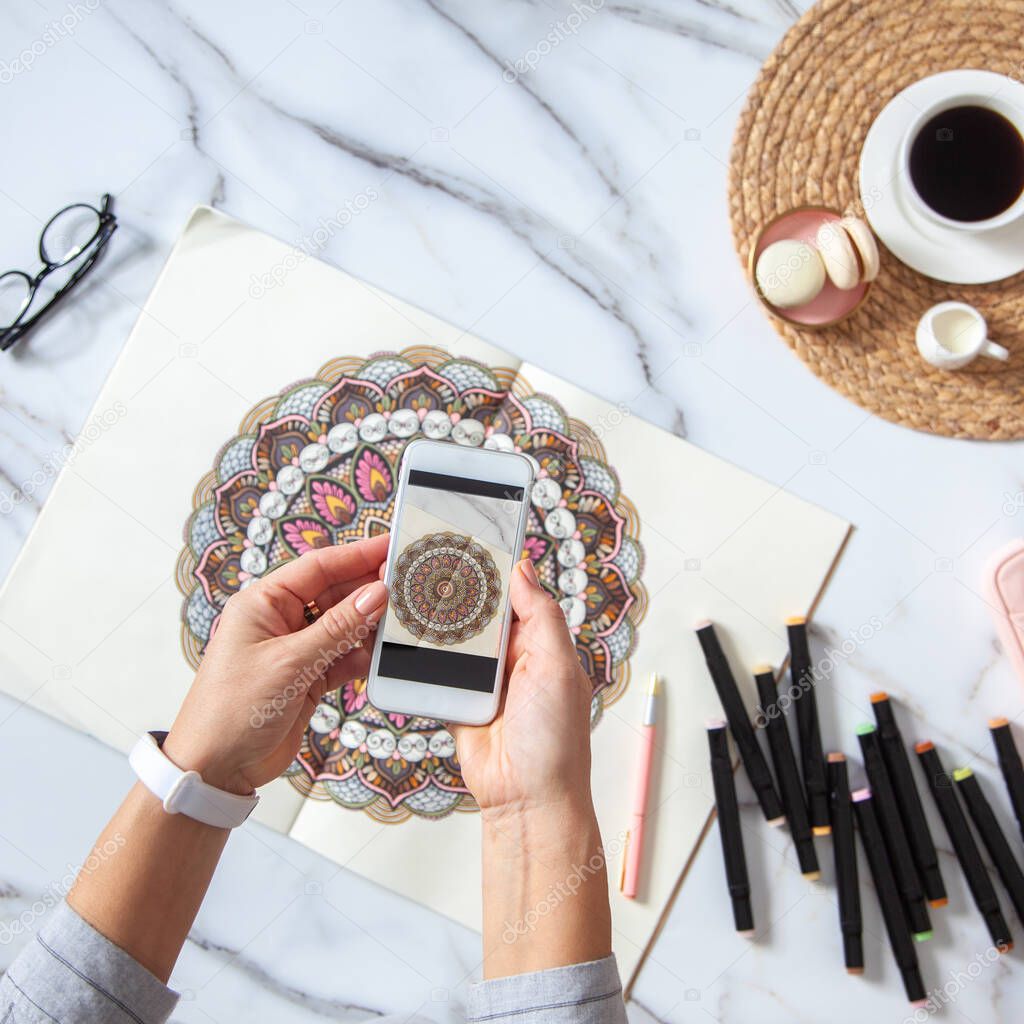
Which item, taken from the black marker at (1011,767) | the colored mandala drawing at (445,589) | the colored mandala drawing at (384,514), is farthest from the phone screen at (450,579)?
the black marker at (1011,767)

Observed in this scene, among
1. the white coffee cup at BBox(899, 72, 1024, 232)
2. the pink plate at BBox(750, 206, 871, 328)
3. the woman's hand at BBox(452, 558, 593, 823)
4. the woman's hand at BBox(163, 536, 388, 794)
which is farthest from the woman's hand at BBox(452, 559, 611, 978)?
the white coffee cup at BBox(899, 72, 1024, 232)

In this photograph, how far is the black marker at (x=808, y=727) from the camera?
73 cm

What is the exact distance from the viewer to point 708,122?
770mm

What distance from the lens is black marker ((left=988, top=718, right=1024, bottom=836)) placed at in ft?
2.38

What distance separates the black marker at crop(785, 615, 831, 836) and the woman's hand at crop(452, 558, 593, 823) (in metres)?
0.22

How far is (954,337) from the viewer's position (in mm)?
711

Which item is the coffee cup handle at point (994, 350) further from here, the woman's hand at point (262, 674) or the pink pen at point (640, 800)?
the woman's hand at point (262, 674)

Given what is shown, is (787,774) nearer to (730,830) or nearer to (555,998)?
(730,830)

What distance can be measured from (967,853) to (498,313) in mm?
598

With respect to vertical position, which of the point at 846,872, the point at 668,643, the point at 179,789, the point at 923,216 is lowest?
the point at 179,789

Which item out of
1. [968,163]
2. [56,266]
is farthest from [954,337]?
[56,266]

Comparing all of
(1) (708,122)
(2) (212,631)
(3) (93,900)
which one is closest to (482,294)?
(1) (708,122)

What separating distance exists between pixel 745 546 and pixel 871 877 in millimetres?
296

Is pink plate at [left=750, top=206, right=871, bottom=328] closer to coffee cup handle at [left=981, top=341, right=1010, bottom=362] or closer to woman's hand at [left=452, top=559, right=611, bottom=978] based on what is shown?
coffee cup handle at [left=981, top=341, right=1010, bottom=362]
